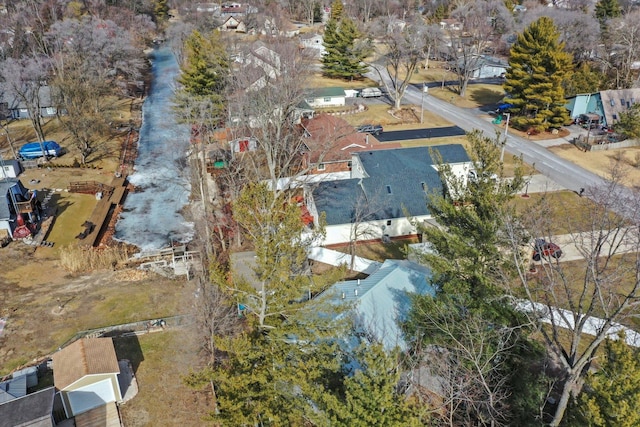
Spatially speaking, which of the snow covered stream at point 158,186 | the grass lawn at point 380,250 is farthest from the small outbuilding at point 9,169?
the grass lawn at point 380,250

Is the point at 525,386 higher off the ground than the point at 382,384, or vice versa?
the point at 382,384

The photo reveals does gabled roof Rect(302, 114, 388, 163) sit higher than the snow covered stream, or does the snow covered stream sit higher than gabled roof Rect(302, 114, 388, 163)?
gabled roof Rect(302, 114, 388, 163)

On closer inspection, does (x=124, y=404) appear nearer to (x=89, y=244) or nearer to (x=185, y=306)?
(x=185, y=306)

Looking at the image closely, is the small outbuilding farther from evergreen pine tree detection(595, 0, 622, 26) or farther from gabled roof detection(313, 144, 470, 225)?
evergreen pine tree detection(595, 0, 622, 26)

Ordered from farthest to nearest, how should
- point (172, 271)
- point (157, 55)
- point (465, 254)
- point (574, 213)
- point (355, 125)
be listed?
point (157, 55) → point (355, 125) → point (574, 213) → point (172, 271) → point (465, 254)

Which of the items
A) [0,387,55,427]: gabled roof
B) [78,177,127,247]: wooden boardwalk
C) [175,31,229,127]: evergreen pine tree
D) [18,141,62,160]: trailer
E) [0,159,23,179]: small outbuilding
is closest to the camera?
[0,387,55,427]: gabled roof

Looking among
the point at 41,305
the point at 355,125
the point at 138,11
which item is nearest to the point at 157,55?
the point at 138,11

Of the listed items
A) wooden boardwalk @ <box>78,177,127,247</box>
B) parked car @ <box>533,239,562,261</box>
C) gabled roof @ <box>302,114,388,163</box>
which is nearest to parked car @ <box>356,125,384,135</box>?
gabled roof @ <box>302,114,388,163</box>
